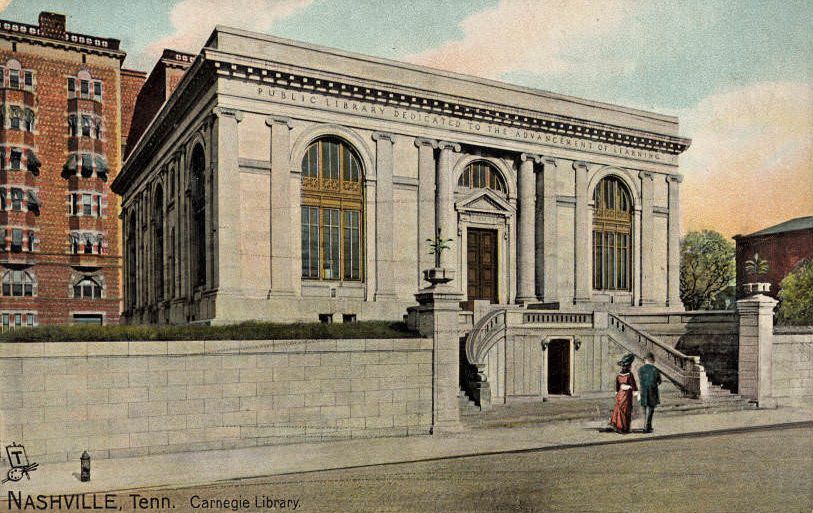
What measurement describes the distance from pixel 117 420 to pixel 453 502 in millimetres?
8751

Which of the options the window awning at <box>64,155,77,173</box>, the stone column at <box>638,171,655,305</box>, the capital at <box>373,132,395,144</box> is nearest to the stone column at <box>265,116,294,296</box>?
the capital at <box>373,132,395,144</box>

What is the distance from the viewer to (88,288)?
35.6 m

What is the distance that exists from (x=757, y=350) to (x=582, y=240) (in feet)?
41.4

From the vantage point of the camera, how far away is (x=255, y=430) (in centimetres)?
Result: 1775

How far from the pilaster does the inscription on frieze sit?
1176 mm

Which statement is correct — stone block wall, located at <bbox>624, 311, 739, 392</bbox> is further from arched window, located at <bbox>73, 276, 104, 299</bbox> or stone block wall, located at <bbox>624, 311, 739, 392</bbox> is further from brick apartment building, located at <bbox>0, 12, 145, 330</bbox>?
arched window, located at <bbox>73, 276, 104, 299</bbox>

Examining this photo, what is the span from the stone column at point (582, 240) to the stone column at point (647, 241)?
4.14 m

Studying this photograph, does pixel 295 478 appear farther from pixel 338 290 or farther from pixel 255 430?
pixel 338 290

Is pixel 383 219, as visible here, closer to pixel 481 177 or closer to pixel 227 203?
pixel 481 177

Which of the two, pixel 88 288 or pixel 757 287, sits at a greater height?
pixel 757 287

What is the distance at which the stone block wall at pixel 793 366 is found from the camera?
26667 millimetres

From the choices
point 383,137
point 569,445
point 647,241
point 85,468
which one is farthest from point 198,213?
point 647,241

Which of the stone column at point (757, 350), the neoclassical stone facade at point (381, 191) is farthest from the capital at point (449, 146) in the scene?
the stone column at point (757, 350)

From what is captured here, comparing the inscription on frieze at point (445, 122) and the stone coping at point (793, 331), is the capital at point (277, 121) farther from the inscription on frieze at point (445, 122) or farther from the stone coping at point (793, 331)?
the stone coping at point (793, 331)
